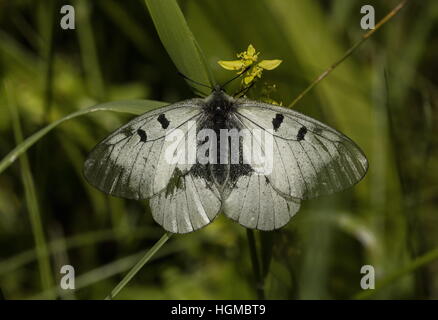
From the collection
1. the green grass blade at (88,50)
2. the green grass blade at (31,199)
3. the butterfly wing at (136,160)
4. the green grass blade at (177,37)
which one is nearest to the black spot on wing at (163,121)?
the butterfly wing at (136,160)

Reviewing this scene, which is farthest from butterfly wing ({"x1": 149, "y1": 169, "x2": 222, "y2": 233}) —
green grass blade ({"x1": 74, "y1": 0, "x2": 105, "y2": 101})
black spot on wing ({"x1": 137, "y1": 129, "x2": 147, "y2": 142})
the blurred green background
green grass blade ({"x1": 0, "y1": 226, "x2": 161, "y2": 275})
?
green grass blade ({"x1": 74, "y1": 0, "x2": 105, "y2": 101})

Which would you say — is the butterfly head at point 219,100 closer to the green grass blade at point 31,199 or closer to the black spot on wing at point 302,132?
the black spot on wing at point 302,132

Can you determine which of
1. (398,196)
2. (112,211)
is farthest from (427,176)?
(112,211)

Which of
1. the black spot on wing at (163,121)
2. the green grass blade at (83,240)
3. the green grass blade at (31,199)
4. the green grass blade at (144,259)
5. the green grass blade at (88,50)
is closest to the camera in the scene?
the green grass blade at (144,259)

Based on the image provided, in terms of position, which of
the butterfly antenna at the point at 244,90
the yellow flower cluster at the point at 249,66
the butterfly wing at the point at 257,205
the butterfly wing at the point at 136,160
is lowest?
the butterfly wing at the point at 257,205

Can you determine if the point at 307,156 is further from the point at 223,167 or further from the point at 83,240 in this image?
the point at 83,240
